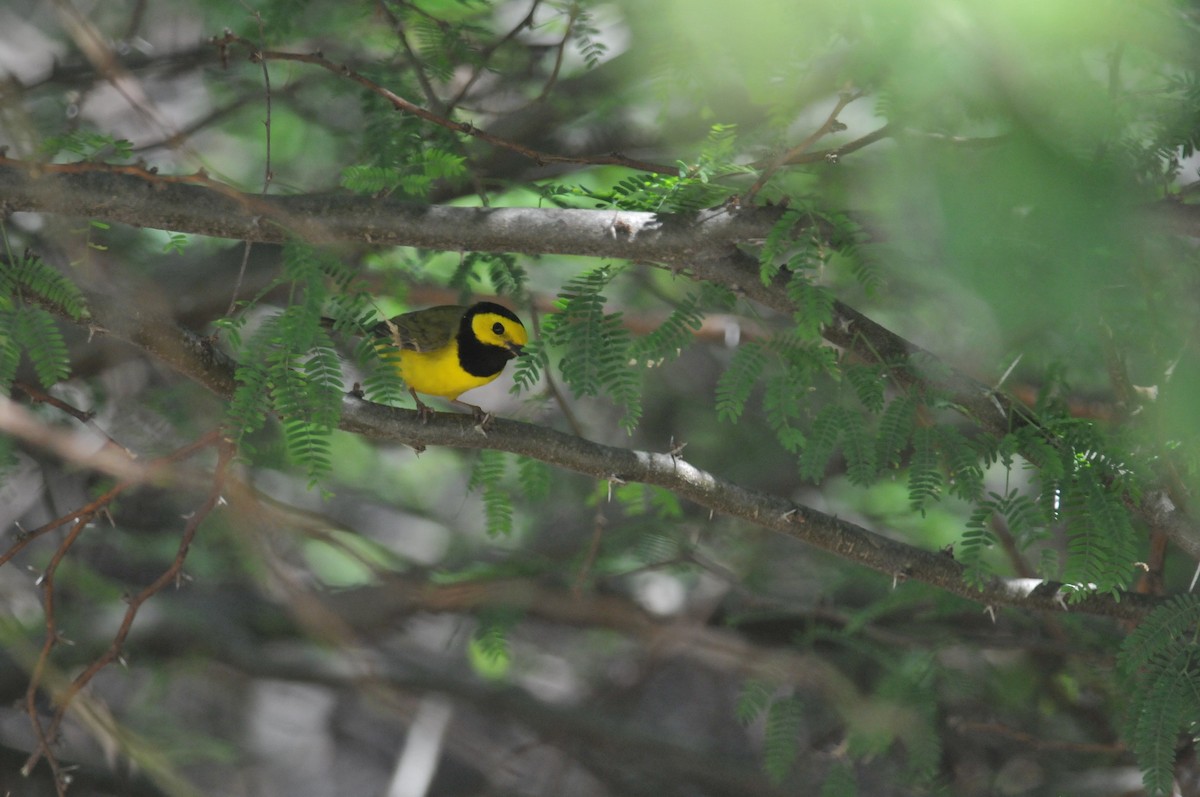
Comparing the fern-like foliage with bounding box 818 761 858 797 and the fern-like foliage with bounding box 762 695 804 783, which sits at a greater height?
the fern-like foliage with bounding box 762 695 804 783

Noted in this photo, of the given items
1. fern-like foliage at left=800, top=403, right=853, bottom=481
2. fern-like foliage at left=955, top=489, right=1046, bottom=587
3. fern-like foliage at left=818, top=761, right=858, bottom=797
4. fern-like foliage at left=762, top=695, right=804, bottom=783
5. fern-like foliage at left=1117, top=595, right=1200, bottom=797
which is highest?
fern-like foliage at left=800, top=403, right=853, bottom=481

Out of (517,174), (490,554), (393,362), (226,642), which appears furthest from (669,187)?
(226,642)

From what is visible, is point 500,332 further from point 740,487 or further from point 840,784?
point 840,784

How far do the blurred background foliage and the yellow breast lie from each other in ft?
0.98

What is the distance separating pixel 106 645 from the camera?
5.27 meters

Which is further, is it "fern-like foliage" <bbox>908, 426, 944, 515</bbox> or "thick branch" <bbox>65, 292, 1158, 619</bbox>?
"fern-like foliage" <bbox>908, 426, 944, 515</bbox>

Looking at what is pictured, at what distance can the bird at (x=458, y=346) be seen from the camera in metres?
4.41

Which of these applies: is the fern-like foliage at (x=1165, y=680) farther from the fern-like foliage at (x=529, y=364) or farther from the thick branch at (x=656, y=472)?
the fern-like foliage at (x=529, y=364)

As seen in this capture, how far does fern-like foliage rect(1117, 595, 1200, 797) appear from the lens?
3.10m

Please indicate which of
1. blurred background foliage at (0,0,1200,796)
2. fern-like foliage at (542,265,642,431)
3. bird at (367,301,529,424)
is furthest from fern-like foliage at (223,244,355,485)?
bird at (367,301,529,424)

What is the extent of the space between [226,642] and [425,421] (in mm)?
3077

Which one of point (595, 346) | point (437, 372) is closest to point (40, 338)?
point (595, 346)

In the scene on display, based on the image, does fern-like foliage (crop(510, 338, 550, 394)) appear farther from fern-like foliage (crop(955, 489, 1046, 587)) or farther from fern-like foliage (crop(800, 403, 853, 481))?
fern-like foliage (crop(955, 489, 1046, 587))

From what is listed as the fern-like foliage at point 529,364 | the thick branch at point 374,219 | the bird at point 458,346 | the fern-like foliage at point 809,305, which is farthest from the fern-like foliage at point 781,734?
the thick branch at point 374,219
